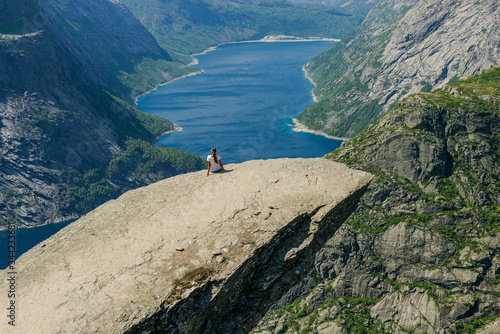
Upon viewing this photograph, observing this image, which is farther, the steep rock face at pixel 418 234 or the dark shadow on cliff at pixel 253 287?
the steep rock face at pixel 418 234

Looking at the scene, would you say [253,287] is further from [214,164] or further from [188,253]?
[214,164]

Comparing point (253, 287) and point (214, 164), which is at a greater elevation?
point (214, 164)

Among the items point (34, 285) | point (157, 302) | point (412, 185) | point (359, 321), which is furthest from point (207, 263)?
point (412, 185)

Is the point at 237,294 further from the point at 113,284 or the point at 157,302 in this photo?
the point at 113,284

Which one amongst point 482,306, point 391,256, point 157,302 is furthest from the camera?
point 391,256

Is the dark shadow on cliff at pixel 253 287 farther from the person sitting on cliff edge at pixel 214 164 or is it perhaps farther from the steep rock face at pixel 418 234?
the steep rock face at pixel 418 234

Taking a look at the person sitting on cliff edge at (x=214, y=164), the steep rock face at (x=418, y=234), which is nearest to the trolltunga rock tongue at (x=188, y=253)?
the person sitting on cliff edge at (x=214, y=164)

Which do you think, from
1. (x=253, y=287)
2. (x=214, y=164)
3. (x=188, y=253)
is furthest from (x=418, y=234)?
(x=188, y=253)
